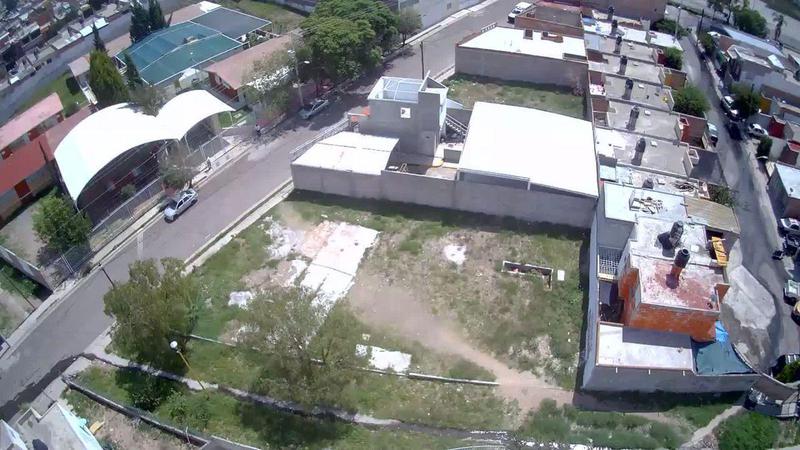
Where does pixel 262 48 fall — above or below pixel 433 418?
above

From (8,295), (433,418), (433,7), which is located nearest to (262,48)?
(433,7)

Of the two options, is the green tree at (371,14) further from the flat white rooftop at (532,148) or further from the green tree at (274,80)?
the flat white rooftop at (532,148)

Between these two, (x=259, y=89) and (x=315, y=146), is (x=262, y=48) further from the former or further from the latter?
(x=315, y=146)

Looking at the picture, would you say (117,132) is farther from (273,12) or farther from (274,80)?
(273,12)

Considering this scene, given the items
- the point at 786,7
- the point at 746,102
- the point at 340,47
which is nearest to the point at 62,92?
the point at 340,47

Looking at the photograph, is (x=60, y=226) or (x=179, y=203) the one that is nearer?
(x=60, y=226)

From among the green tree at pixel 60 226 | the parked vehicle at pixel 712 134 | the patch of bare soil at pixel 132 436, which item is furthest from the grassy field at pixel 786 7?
the patch of bare soil at pixel 132 436

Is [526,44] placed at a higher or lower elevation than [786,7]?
higher
